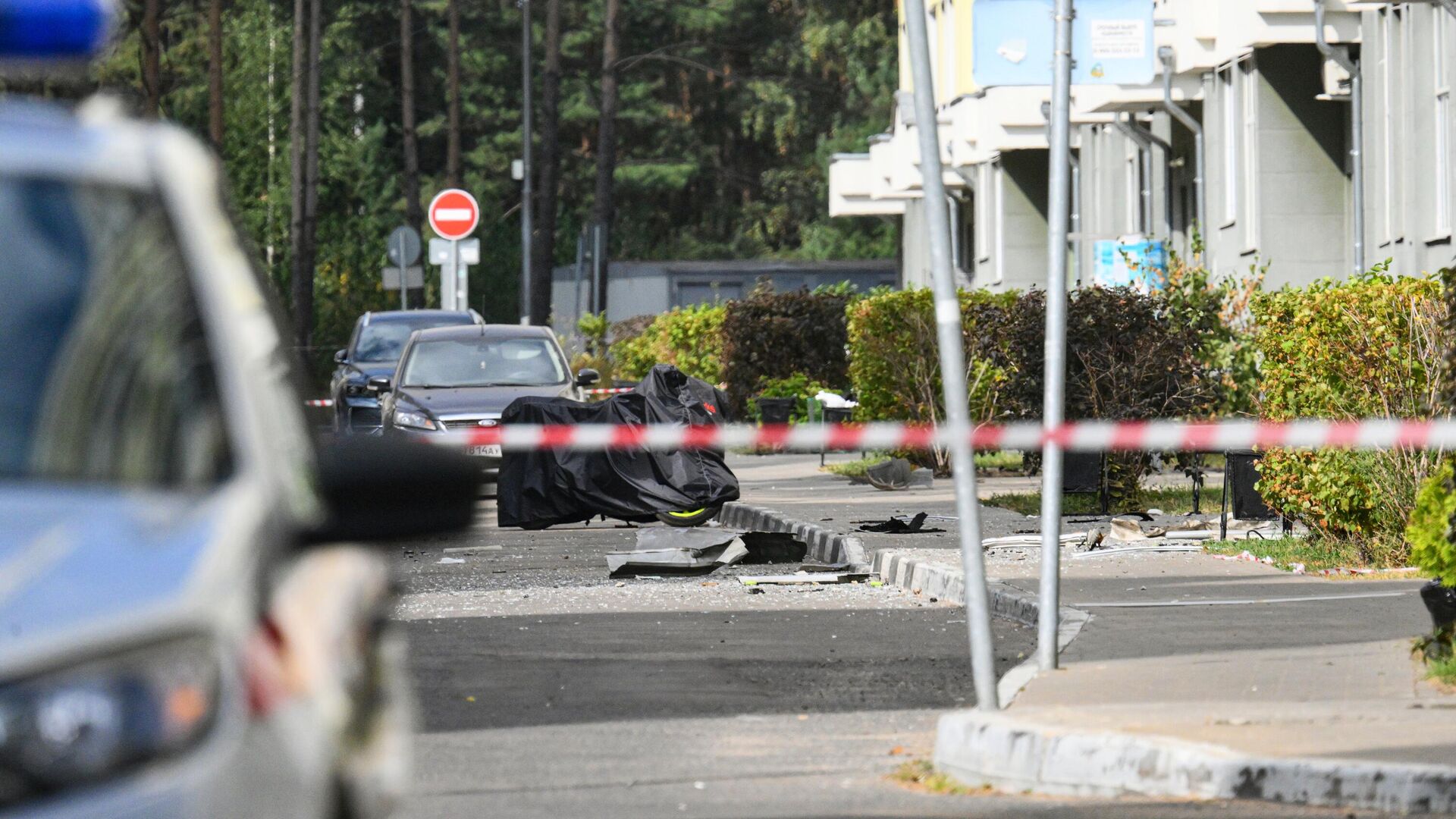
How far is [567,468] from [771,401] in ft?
41.7

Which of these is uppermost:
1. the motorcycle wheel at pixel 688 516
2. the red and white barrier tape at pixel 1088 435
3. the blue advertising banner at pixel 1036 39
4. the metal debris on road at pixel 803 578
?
the blue advertising banner at pixel 1036 39

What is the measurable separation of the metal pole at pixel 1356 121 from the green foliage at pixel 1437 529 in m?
16.6

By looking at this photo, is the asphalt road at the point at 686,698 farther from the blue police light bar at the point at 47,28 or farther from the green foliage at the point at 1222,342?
the green foliage at the point at 1222,342

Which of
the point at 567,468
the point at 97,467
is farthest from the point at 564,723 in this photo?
the point at 567,468

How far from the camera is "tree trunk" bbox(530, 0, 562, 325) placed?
4994cm

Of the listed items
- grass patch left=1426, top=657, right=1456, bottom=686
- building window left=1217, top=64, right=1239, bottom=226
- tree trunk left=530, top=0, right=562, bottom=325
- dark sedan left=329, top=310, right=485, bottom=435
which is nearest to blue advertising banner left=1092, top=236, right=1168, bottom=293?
building window left=1217, top=64, right=1239, bottom=226

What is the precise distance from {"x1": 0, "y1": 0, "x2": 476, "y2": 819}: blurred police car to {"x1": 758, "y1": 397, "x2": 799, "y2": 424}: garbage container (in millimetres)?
27640

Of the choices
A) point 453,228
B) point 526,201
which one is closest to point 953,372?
point 453,228

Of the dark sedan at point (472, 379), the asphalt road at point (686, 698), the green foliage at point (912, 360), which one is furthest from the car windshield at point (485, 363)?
the asphalt road at point (686, 698)

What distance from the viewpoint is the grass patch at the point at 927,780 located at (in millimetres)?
7676

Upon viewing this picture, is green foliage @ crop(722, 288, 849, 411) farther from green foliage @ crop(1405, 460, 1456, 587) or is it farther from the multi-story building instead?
green foliage @ crop(1405, 460, 1456, 587)

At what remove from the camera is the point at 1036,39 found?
10.9 metres

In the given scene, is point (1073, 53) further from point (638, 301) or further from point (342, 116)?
point (342, 116)

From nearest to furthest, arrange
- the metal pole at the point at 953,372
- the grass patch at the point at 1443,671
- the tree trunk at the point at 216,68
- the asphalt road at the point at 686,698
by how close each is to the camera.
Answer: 1. the asphalt road at the point at 686,698
2. the metal pole at the point at 953,372
3. the grass patch at the point at 1443,671
4. the tree trunk at the point at 216,68
